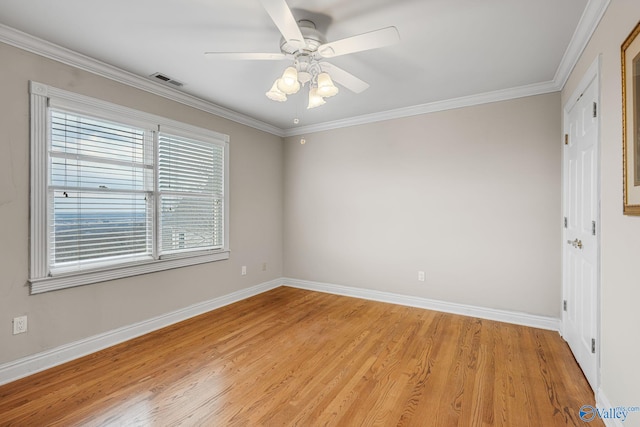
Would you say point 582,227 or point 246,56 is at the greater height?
point 246,56

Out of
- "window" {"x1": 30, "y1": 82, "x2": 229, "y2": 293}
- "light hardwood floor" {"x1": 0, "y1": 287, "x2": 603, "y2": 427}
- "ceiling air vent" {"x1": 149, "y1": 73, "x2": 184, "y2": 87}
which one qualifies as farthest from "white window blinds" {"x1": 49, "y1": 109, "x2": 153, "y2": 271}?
"light hardwood floor" {"x1": 0, "y1": 287, "x2": 603, "y2": 427}

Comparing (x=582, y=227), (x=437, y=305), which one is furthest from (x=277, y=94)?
(x=437, y=305)

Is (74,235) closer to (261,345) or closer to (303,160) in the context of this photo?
(261,345)

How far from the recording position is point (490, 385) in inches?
82.3

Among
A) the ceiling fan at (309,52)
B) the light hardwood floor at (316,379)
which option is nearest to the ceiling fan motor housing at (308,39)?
the ceiling fan at (309,52)

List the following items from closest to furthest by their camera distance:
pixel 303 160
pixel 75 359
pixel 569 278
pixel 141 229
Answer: pixel 75 359, pixel 569 278, pixel 141 229, pixel 303 160

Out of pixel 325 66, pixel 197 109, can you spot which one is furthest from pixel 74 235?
pixel 325 66

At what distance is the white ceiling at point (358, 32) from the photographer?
6.21ft

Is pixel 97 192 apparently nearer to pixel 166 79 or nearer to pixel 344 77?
pixel 166 79

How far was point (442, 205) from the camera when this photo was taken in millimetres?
3619

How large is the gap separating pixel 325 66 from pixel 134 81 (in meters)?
2.03

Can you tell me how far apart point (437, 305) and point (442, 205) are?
126 centimetres

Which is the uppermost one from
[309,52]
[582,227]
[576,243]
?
[309,52]

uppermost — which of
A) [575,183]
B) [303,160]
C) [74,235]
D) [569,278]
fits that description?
[303,160]
